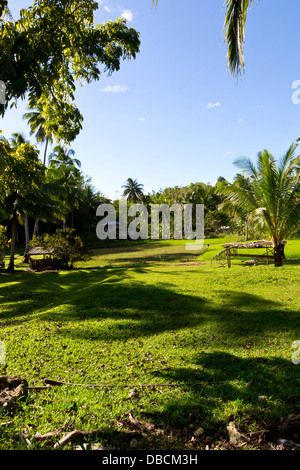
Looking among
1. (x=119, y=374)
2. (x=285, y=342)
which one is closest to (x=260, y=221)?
(x=285, y=342)

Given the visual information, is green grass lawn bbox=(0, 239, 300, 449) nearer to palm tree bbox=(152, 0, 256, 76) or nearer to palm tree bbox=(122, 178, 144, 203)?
palm tree bbox=(152, 0, 256, 76)

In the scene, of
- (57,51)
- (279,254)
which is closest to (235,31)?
(57,51)

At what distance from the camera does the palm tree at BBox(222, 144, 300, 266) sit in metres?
13.3

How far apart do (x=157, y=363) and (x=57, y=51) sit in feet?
18.1

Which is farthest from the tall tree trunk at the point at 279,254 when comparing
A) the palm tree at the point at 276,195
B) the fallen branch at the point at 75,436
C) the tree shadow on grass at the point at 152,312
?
the fallen branch at the point at 75,436

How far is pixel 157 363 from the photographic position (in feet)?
14.1

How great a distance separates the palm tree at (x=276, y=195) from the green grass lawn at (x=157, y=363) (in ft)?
18.9

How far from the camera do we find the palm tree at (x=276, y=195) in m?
13.3

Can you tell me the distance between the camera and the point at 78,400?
10.7ft

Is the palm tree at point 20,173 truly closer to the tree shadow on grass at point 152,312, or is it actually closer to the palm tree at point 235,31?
the tree shadow on grass at point 152,312

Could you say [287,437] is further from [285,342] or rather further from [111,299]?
[111,299]

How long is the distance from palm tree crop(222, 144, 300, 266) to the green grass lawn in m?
5.75

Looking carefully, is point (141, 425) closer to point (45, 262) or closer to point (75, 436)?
point (75, 436)
